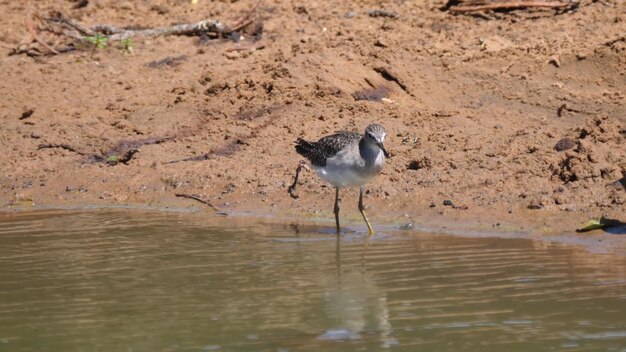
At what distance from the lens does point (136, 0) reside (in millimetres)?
16188

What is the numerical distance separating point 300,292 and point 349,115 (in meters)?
5.05

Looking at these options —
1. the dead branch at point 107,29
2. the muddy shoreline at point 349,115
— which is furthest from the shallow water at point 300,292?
the dead branch at point 107,29

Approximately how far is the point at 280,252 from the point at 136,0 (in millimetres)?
8412

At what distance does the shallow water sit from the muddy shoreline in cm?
110

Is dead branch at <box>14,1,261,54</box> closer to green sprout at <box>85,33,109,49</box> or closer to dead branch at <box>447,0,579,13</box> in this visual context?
green sprout at <box>85,33,109,49</box>

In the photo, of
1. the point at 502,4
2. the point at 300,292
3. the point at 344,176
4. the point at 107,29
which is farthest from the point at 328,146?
the point at 107,29

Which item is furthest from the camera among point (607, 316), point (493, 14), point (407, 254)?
point (493, 14)

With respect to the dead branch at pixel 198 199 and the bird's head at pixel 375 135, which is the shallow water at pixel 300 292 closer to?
the bird's head at pixel 375 135

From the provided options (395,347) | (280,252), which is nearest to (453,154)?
(280,252)

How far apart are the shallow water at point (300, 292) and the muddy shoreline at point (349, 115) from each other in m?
1.10

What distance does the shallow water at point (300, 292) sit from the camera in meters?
6.21

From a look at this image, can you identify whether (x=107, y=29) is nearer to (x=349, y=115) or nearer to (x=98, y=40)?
(x=98, y=40)

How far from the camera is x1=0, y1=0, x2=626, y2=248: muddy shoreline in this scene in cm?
1024

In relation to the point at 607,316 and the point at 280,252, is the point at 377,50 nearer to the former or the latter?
the point at 280,252
